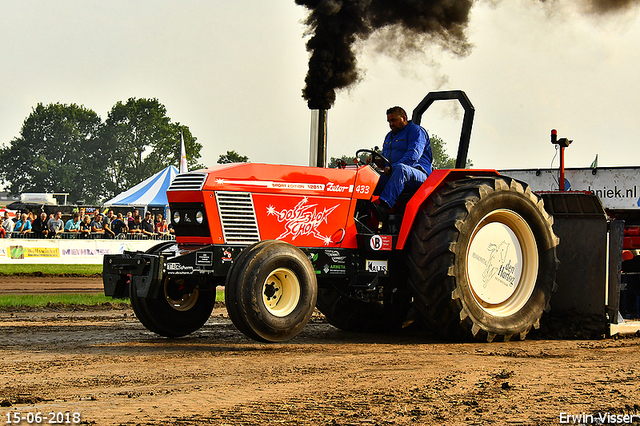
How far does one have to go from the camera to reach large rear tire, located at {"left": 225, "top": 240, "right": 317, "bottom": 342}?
239 inches

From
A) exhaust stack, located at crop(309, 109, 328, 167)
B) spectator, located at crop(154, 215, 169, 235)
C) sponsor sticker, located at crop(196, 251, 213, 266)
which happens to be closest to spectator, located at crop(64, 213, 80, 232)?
spectator, located at crop(154, 215, 169, 235)

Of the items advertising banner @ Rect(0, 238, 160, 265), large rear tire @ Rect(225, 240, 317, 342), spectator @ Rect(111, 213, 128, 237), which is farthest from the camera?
spectator @ Rect(111, 213, 128, 237)

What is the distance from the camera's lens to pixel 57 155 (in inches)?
3851

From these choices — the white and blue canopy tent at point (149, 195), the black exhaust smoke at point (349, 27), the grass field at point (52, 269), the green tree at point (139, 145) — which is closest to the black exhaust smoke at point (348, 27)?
the black exhaust smoke at point (349, 27)

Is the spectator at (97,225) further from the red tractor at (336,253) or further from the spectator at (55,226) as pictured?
the red tractor at (336,253)

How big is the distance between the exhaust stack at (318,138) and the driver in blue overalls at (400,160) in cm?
291

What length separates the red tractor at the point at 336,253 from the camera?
251 inches

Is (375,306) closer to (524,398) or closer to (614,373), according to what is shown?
(614,373)

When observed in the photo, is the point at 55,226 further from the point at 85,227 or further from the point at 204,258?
the point at 204,258

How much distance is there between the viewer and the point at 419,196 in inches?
275

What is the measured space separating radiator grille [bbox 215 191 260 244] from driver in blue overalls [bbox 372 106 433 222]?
4.29 feet

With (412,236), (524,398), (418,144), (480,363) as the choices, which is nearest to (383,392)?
(524,398)

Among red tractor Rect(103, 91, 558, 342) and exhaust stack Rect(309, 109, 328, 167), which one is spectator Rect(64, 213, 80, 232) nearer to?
exhaust stack Rect(309, 109, 328, 167)

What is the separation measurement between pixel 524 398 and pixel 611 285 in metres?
3.69
